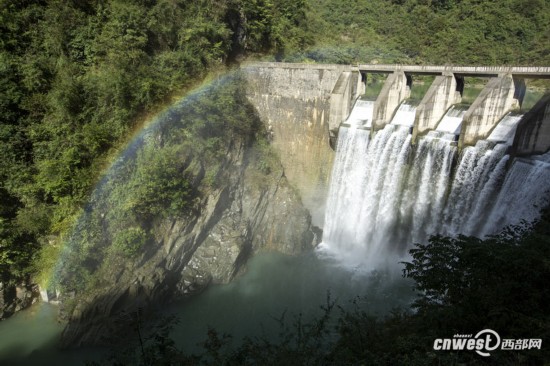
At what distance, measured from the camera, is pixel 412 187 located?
18.2m

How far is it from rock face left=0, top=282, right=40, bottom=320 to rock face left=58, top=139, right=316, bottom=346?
3.03 meters

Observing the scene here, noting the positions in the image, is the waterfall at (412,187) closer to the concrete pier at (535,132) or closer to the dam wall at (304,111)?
the concrete pier at (535,132)

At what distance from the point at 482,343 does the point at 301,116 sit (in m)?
18.6

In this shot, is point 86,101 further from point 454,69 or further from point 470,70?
point 470,70

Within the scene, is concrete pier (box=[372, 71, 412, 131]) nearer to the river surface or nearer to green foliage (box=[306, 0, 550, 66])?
the river surface

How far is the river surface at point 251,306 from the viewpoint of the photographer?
48.8ft

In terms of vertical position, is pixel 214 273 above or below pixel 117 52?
below

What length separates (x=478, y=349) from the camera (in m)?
7.00

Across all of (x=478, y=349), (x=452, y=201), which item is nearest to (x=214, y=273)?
(x=452, y=201)

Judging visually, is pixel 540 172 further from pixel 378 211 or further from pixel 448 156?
pixel 378 211

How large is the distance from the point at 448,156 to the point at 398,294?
694 cm

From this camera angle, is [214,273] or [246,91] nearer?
[214,273]

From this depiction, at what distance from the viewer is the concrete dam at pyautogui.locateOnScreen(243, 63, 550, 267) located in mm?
14414

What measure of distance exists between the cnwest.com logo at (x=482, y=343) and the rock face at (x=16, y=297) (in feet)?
58.5
